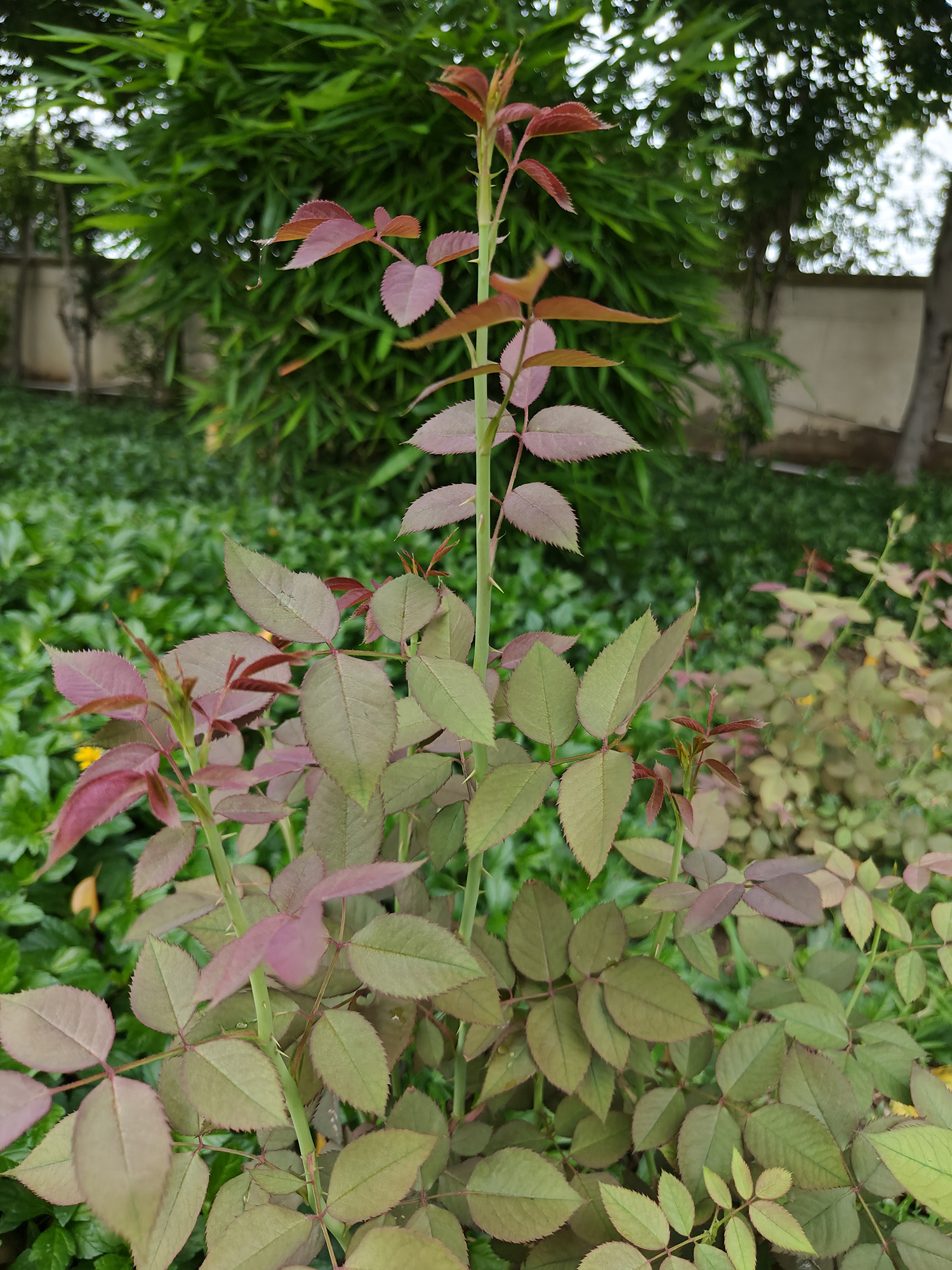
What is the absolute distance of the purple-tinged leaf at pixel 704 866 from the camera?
31.3 inches

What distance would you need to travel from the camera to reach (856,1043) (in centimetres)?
87

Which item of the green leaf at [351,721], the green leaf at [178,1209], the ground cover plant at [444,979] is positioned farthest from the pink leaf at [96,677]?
the green leaf at [178,1209]

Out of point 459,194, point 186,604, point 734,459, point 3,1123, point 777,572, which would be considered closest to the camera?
point 3,1123

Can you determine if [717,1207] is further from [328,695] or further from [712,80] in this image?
[712,80]

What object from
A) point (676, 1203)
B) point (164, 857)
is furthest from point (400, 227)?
point (676, 1203)

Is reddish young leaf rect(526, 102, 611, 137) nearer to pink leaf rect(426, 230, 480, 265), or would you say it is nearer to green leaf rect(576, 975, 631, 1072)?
pink leaf rect(426, 230, 480, 265)

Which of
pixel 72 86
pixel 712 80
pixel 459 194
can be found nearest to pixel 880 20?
pixel 712 80

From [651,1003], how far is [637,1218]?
157mm

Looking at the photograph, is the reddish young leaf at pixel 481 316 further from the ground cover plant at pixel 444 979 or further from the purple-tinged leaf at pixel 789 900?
the purple-tinged leaf at pixel 789 900

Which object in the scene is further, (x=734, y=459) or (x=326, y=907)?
(x=734, y=459)

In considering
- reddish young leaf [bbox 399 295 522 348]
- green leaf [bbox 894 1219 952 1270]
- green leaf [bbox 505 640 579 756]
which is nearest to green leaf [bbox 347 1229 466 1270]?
green leaf [bbox 505 640 579 756]

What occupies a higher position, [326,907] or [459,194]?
[459,194]

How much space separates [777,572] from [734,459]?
4.78 m

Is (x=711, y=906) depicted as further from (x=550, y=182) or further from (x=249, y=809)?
(x=550, y=182)
